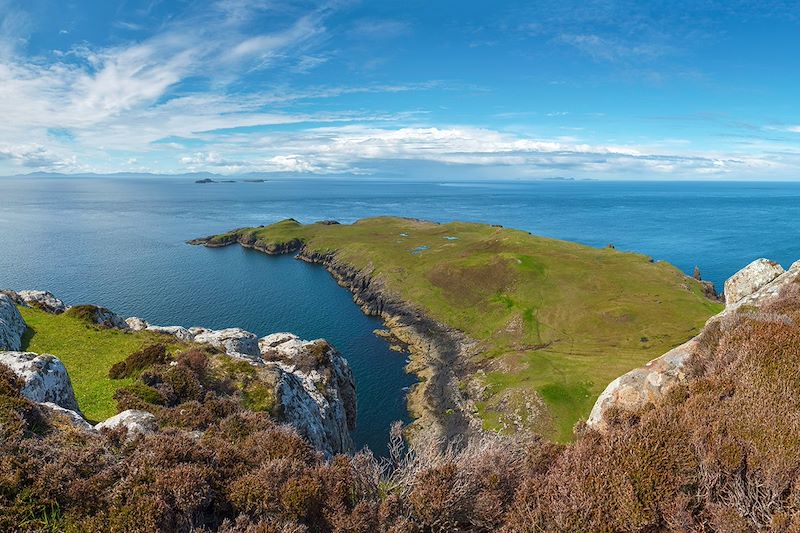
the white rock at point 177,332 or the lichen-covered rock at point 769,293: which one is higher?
the lichen-covered rock at point 769,293

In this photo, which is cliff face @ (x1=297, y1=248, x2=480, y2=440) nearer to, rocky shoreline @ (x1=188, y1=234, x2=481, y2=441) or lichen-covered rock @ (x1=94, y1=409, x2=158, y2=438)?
rocky shoreline @ (x1=188, y1=234, x2=481, y2=441)

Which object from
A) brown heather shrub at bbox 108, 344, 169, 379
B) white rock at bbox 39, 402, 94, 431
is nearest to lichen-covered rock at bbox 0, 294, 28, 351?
brown heather shrub at bbox 108, 344, 169, 379

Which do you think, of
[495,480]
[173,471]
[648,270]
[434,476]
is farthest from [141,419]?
[648,270]

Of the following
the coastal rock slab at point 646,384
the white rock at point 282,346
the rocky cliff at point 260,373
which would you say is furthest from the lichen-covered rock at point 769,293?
the white rock at point 282,346

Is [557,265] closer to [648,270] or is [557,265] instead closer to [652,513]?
[648,270]

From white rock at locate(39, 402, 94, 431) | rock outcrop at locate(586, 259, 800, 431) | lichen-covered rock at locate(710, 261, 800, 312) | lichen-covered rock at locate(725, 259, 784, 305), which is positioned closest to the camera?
white rock at locate(39, 402, 94, 431)

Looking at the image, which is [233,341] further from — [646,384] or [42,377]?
[646,384]

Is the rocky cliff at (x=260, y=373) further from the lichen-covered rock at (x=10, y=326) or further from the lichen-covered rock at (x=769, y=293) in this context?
the lichen-covered rock at (x=769, y=293)
